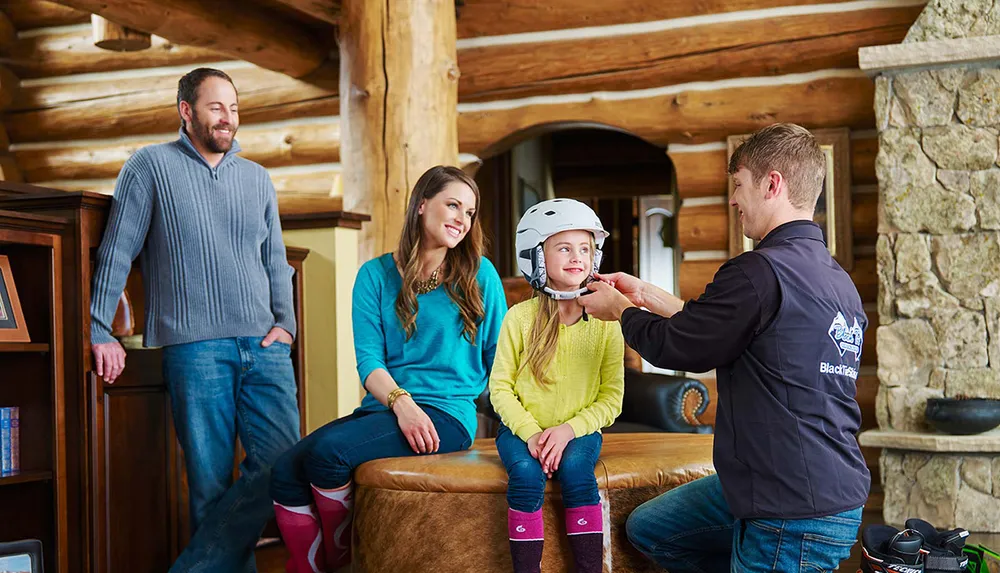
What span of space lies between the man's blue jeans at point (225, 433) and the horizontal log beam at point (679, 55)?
3.78 metres

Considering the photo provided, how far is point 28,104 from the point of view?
779 centimetres

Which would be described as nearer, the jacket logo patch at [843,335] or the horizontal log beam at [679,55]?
the jacket logo patch at [843,335]

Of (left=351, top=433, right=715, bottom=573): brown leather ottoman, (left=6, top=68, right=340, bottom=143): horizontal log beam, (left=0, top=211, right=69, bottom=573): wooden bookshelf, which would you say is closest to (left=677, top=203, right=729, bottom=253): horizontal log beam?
(left=6, top=68, right=340, bottom=143): horizontal log beam

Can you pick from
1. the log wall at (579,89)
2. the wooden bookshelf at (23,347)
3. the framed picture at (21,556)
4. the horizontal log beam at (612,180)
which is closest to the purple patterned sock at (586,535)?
the framed picture at (21,556)

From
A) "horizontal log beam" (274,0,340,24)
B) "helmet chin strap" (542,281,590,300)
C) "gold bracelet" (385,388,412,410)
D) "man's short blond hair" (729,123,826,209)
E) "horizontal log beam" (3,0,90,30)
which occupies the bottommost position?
"gold bracelet" (385,388,412,410)

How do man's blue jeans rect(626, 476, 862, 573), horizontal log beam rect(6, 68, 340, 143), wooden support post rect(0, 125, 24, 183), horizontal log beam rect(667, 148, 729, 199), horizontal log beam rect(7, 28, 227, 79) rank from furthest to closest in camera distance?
wooden support post rect(0, 125, 24, 183) → horizontal log beam rect(7, 28, 227, 79) → horizontal log beam rect(6, 68, 340, 143) → horizontal log beam rect(667, 148, 729, 199) → man's blue jeans rect(626, 476, 862, 573)

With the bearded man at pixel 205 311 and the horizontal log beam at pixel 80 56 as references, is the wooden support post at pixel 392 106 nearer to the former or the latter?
the bearded man at pixel 205 311

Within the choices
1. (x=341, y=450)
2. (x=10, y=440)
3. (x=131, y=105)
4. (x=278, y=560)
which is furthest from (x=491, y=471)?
(x=131, y=105)

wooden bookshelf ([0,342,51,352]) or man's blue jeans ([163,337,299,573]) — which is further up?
wooden bookshelf ([0,342,51,352])

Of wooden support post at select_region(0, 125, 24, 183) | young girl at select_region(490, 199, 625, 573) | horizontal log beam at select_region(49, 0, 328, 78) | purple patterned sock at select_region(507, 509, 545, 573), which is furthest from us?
wooden support post at select_region(0, 125, 24, 183)

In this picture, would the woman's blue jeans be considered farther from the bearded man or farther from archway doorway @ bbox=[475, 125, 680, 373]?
archway doorway @ bbox=[475, 125, 680, 373]

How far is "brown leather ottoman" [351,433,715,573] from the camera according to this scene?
101 inches

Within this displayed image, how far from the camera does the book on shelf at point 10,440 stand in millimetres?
3098

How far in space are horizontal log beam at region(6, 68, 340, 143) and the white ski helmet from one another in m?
4.50
